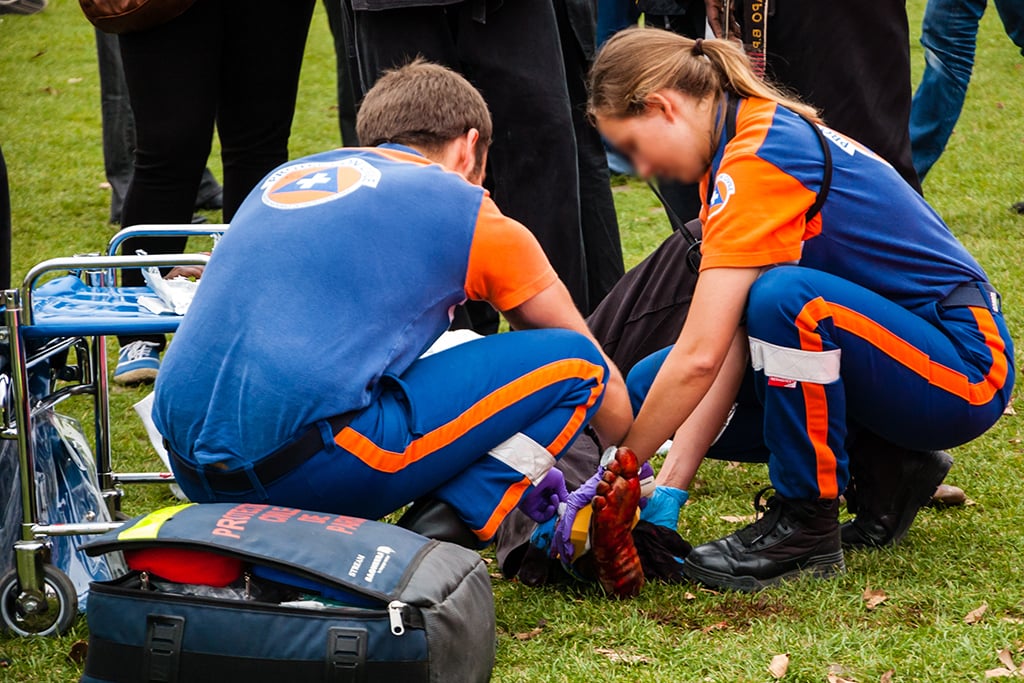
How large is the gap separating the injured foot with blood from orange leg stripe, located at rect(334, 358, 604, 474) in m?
0.12

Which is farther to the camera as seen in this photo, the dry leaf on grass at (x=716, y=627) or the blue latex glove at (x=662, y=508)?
the blue latex glove at (x=662, y=508)

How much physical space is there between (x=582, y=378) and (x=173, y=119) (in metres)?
1.74

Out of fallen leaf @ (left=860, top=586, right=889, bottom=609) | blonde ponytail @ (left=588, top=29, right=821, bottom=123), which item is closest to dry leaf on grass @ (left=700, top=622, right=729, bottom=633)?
fallen leaf @ (left=860, top=586, right=889, bottom=609)

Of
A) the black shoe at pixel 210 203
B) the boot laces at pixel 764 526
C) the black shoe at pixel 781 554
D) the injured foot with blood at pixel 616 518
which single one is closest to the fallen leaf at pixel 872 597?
the black shoe at pixel 781 554

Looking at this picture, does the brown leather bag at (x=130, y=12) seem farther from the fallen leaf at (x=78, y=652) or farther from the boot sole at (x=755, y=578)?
the boot sole at (x=755, y=578)

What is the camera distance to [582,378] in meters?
2.48

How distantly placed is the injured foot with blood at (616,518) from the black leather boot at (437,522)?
0.24m

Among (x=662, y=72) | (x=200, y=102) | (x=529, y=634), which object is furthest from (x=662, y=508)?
(x=200, y=102)

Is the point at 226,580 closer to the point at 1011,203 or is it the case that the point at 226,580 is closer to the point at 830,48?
the point at 830,48

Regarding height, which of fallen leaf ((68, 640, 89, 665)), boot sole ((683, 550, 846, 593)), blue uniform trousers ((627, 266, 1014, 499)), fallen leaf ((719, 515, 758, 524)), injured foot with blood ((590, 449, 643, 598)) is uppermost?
blue uniform trousers ((627, 266, 1014, 499))

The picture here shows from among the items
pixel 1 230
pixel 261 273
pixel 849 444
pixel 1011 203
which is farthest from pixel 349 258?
pixel 1011 203

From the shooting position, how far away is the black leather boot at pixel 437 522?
7.95 ft

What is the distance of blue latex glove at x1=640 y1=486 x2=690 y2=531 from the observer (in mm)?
2723

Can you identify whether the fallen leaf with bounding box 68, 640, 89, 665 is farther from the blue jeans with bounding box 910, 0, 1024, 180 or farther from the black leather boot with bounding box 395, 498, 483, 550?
the blue jeans with bounding box 910, 0, 1024, 180
